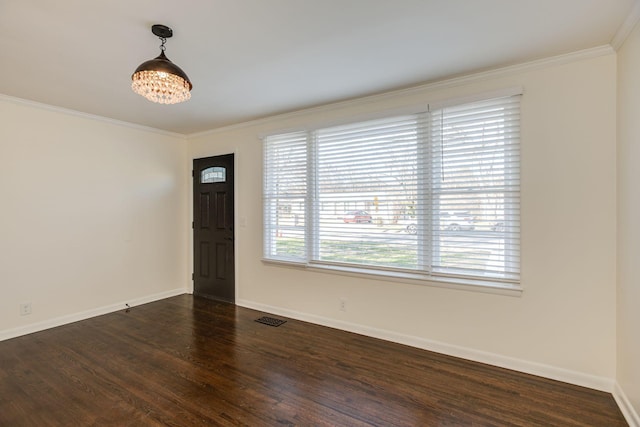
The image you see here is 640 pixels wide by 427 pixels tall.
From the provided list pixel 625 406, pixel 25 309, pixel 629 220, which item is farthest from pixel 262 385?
pixel 25 309

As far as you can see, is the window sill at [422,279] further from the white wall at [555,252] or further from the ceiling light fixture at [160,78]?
the ceiling light fixture at [160,78]

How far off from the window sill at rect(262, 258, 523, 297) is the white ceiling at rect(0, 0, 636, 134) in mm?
1842

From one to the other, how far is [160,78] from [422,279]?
269 cm

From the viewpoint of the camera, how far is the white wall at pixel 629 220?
1.96 m

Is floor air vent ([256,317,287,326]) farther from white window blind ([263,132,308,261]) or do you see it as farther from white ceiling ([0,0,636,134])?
white ceiling ([0,0,636,134])

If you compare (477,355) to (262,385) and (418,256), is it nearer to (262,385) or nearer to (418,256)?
(418,256)

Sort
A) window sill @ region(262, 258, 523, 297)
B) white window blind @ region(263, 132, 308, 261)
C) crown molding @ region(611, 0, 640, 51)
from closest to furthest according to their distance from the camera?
crown molding @ region(611, 0, 640, 51), window sill @ region(262, 258, 523, 297), white window blind @ region(263, 132, 308, 261)

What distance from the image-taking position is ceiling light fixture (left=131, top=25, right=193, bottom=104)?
1952 millimetres

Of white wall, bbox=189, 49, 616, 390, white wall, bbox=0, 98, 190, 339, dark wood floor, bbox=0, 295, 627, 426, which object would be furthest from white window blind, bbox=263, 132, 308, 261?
white wall, bbox=0, 98, 190, 339

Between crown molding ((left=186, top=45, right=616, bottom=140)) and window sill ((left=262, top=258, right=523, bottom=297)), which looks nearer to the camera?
crown molding ((left=186, top=45, right=616, bottom=140))

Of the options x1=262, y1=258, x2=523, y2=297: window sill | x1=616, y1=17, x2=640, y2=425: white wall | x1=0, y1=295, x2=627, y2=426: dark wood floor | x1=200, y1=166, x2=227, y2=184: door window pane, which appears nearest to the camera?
x1=616, y1=17, x2=640, y2=425: white wall

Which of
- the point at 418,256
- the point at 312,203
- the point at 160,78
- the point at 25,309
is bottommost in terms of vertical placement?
the point at 25,309

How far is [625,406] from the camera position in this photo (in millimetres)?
2092

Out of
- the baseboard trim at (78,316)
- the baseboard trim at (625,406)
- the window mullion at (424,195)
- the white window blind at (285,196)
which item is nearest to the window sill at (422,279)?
the window mullion at (424,195)
